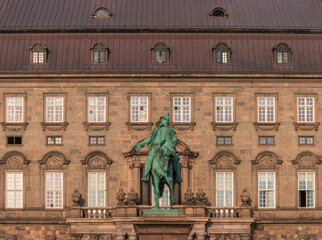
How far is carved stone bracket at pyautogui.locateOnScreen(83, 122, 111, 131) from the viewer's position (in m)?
74.2

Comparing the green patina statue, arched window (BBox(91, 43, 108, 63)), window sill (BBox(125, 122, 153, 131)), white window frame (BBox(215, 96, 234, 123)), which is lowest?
the green patina statue

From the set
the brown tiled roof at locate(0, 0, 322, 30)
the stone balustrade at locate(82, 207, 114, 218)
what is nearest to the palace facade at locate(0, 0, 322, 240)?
the brown tiled roof at locate(0, 0, 322, 30)

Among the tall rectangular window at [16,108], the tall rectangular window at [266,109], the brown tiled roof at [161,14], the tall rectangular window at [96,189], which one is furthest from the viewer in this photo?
the brown tiled roof at [161,14]

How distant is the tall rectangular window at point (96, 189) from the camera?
73500 millimetres

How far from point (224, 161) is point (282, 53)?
7.86 meters

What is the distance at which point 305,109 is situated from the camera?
246 ft

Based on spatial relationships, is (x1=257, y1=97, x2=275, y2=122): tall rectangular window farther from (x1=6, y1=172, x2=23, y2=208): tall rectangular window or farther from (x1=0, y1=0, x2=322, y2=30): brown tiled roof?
(x1=6, y1=172, x2=23, y2=208): tall rectangular window

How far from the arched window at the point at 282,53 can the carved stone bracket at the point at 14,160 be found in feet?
56.3

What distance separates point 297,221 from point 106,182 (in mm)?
12115

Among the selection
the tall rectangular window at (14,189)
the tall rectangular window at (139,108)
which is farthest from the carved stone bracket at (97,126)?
the tall rectangular window at (14,189)

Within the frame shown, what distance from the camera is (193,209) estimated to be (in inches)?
2763

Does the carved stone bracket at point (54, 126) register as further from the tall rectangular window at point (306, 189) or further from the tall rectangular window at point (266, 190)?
the tall rectangular window at point (306, 189)

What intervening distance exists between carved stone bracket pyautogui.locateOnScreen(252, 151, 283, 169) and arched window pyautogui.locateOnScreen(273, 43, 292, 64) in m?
5.99

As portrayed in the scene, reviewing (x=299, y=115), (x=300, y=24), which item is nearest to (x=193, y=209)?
(x=299, y=115)
